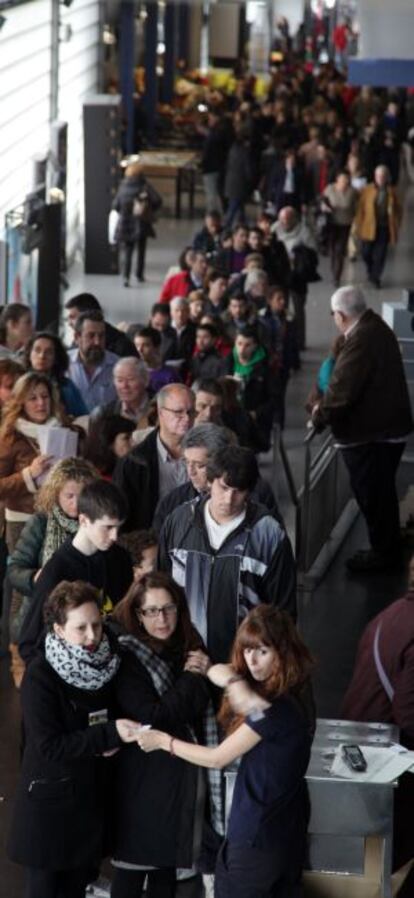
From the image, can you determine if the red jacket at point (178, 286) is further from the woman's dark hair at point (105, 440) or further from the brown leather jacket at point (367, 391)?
the woman's dark hair at point (105, 440)

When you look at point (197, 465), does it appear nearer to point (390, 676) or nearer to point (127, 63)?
point (390, 676)

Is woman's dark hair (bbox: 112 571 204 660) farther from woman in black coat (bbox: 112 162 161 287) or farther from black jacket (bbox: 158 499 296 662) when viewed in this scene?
woman in black coat (bbox: 112 162 161 287)

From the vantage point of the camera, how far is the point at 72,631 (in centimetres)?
641

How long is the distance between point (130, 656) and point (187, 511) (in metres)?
1.49

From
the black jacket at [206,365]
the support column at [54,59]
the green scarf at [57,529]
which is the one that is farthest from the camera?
the support column at [54,59]

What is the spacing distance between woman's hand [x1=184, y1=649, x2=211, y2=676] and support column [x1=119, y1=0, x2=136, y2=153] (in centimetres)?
2746

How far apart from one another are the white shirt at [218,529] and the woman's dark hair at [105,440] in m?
1.83

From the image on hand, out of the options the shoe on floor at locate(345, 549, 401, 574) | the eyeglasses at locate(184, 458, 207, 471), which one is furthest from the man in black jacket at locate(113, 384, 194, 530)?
the shoe on floor at locate(345, 549, 401, 574)

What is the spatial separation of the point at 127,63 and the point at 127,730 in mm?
27898

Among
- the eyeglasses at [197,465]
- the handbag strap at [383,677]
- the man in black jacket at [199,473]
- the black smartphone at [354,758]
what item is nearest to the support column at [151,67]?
the man in black jacket at [199,473]

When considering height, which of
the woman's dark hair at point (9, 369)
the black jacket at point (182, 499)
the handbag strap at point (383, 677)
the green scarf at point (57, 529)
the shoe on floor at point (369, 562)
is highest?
the woman's dark hair at point (9, 369)

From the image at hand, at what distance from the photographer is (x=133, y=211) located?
2417 cm

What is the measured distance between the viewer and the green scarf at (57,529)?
850 centimetres

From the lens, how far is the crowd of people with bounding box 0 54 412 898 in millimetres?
6383
